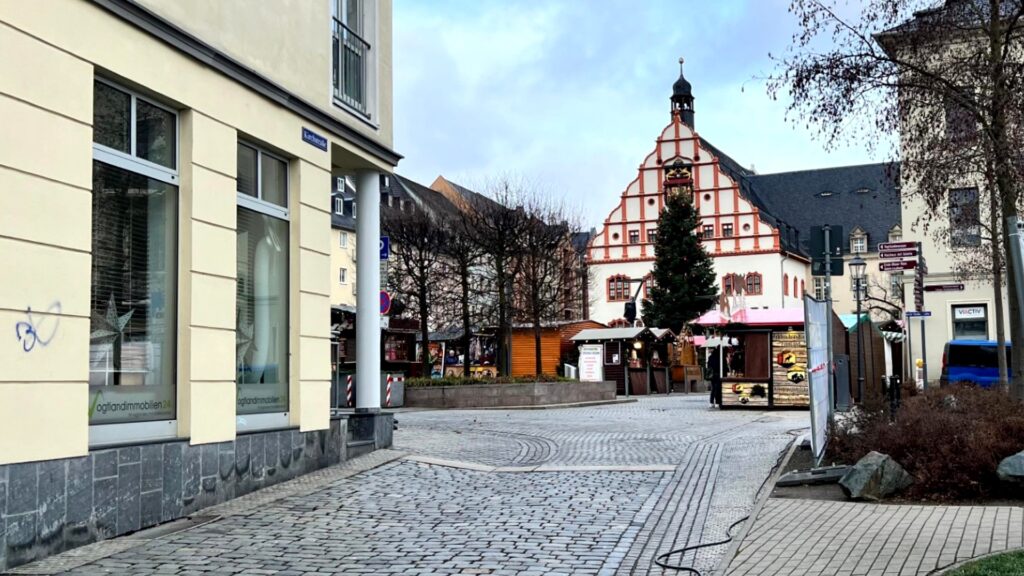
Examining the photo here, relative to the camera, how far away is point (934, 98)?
1406 centimetres

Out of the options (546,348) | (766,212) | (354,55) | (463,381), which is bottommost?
(463,381)

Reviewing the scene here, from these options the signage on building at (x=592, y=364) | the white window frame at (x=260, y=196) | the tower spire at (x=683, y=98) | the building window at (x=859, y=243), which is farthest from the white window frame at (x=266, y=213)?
the building window at (x=859, y=243)

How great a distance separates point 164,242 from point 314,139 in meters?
3.42

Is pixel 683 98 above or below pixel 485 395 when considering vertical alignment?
above

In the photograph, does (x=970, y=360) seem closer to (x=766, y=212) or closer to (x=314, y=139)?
(x=314, y=139)

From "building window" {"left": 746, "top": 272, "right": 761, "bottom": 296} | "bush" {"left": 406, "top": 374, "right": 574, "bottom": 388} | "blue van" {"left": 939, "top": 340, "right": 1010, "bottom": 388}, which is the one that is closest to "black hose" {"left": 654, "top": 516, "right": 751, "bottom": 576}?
"bush" {"left": 406, "top": 374, "right": 574, "bottom": 388}

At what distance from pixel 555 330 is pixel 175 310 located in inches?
1710

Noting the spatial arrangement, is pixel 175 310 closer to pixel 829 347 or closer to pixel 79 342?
pixel 79 342

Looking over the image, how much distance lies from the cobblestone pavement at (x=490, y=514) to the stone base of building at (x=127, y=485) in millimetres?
310

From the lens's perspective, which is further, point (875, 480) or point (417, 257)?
point (417, 257)

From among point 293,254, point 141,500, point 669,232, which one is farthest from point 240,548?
point 669,232

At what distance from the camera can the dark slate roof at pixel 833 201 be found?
96.3m

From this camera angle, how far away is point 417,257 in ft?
144

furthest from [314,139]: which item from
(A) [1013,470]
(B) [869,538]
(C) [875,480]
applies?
(A) [1013,470]
